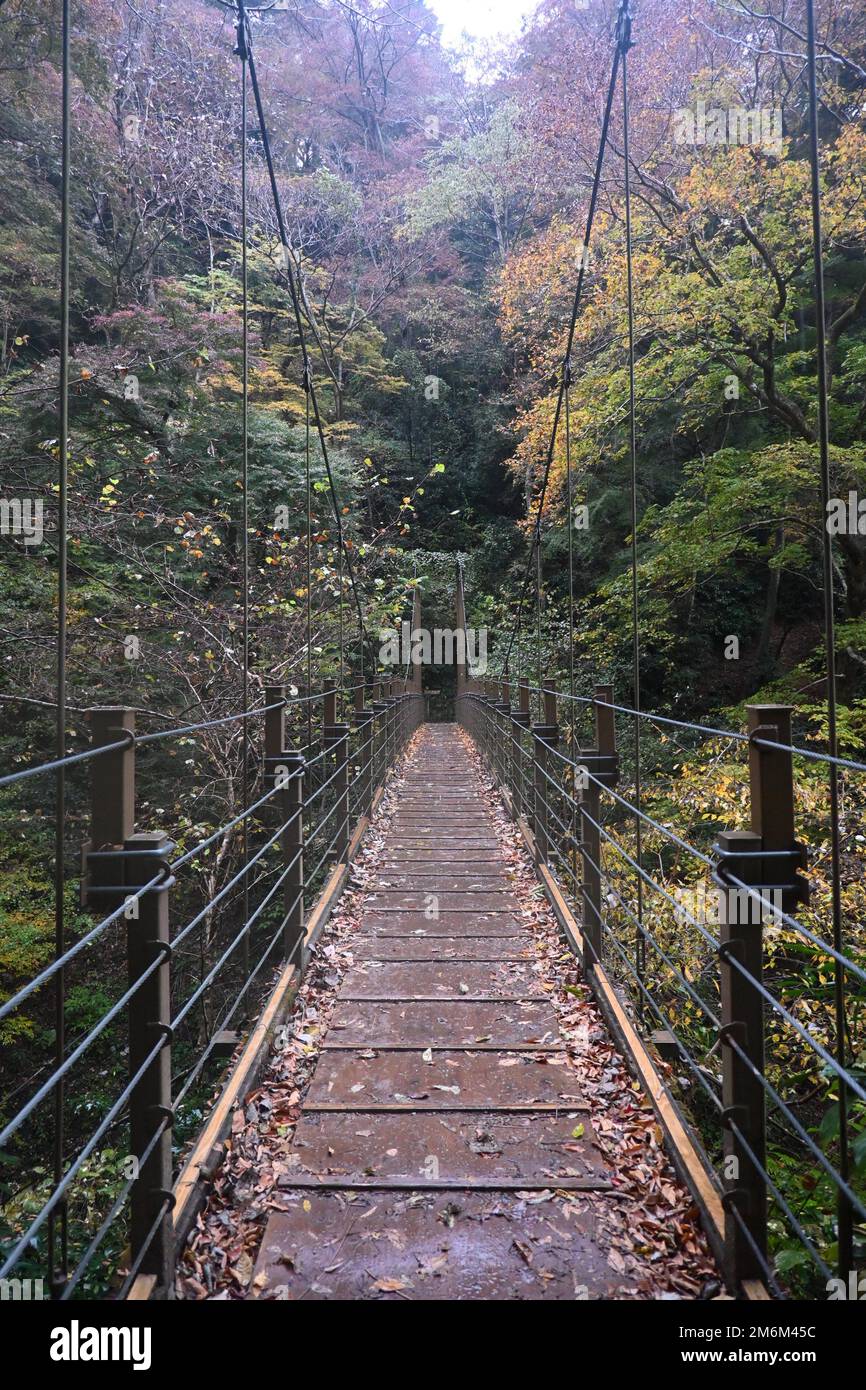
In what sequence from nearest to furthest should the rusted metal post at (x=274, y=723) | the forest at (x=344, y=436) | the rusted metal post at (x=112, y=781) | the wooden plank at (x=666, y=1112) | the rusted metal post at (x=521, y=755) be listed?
1. the rusted metal post at (x=112, y=781)
2. the wooden plank at (x=666, y=1112)
3. the rusted metal post at (x=274, y=723)
4. the rusted metal post at (x=521, y=755)
5. the forest at (x=344, y=436)

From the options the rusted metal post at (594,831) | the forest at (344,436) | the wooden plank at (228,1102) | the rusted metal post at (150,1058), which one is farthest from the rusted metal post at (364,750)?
the rusted metal post at (150,1058)

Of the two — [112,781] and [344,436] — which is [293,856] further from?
[344,436]

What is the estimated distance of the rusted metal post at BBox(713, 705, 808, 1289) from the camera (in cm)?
137

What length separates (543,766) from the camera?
13.4 feet

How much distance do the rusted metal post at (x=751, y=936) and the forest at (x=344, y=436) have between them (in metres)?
1.07

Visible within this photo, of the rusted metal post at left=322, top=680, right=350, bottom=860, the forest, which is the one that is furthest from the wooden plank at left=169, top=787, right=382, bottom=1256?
the forest

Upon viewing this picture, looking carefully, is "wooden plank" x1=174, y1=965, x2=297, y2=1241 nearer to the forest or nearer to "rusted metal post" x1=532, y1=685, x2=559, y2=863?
the forest

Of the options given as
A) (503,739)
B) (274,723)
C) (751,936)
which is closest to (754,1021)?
(751,936)

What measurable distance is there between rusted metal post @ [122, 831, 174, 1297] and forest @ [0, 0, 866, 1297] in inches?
70.3

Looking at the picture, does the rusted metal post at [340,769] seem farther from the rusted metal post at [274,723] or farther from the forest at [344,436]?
the rusted metal post at [274,723]

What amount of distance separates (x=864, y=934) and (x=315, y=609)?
574 centimetres

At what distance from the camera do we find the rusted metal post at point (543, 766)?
4098 mm

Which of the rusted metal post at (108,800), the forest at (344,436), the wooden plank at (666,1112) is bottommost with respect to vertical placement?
the wooden plank at (666,1112)

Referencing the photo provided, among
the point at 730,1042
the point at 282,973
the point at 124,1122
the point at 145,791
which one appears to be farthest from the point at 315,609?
the point at 730,1042
